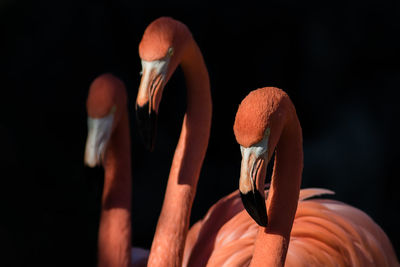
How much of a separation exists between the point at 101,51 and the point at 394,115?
1755mm

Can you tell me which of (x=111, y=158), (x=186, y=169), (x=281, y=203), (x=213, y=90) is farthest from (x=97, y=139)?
(x=213, y=90)

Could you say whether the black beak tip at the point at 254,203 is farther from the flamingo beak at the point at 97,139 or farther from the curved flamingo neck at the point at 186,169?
the flamingo beak at the point at 97,139

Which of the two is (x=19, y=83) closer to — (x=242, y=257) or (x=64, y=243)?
(x=64, y=243)

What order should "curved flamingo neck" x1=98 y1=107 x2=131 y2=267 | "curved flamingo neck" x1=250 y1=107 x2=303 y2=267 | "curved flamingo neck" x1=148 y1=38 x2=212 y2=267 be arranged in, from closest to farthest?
"curved flamingo neck" x1=250 y1=107 x2=303 y2=267 → "curved flamingo neck" x1=148 y1=38 x2=212 y2=267 → "curved flamingo neck" x1=98 y1=107 x2=131 y2=267

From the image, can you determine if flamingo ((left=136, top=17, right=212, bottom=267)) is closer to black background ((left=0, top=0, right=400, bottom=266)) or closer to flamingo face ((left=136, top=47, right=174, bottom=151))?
flamingo face ((left=136, top=47, right=174, bottom=151))

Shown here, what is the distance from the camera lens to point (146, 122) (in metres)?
2.04

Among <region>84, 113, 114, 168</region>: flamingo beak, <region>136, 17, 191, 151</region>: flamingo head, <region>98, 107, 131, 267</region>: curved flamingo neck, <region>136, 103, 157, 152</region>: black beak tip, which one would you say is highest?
<region>136, 17, 191, 151</region>: flamingo head

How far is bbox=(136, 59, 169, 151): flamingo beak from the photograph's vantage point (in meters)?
2.02

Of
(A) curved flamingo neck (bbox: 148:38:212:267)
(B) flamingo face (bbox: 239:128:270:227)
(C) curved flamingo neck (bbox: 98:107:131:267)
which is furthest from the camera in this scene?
(C) curved flamingo neck (bbox: 98:107:131:267)

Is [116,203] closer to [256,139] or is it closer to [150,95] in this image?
[150,95]

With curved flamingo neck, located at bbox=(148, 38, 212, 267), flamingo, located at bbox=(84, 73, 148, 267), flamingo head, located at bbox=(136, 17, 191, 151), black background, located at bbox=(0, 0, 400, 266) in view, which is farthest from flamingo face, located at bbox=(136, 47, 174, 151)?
black background, located at bbox=(0, 0, 400, 266)

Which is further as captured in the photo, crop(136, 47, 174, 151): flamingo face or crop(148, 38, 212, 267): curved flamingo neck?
crop(148, 38, 212, 267): curved flamingo neck

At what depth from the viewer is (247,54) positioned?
3711 millimetres

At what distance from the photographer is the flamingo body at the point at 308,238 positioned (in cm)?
208
